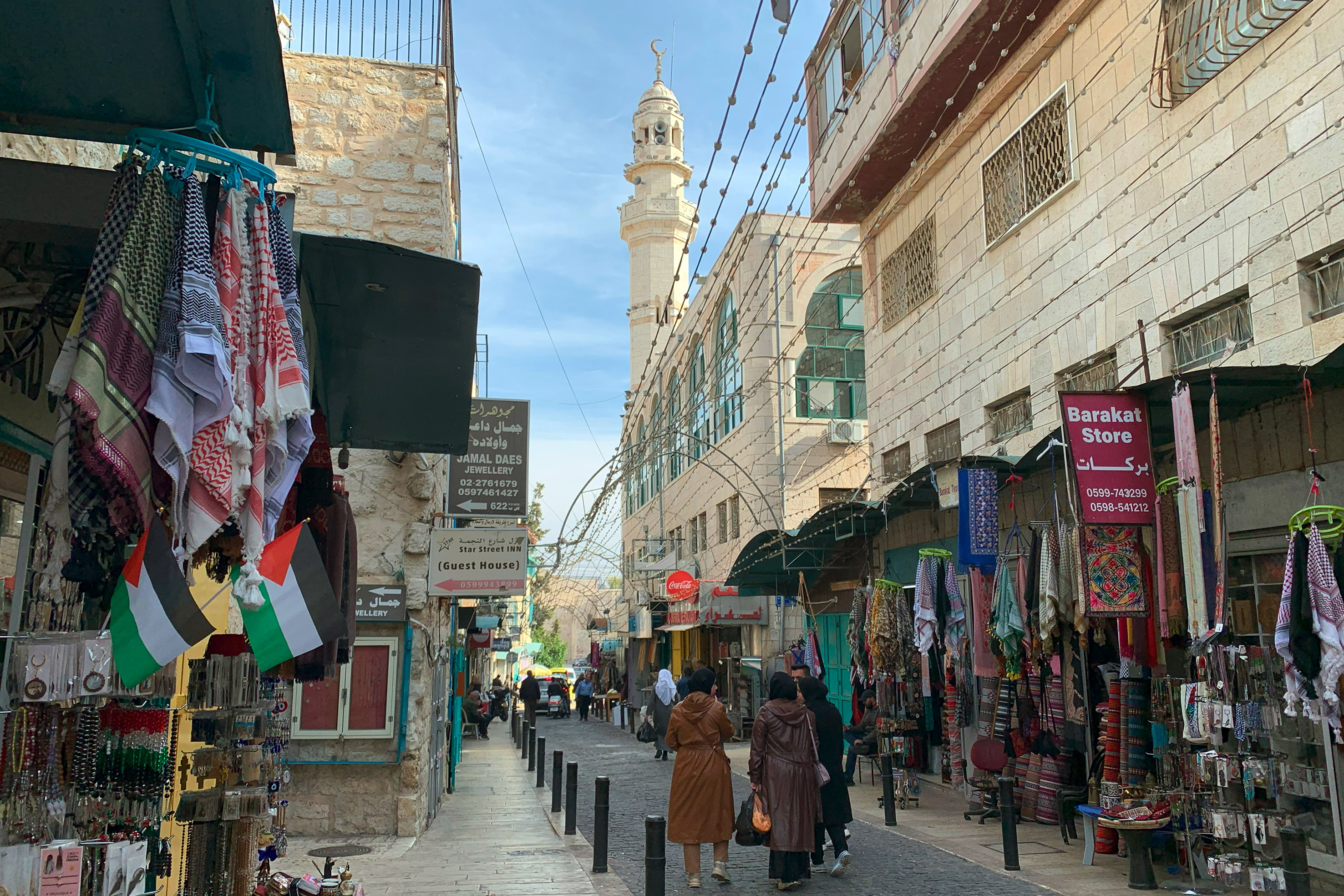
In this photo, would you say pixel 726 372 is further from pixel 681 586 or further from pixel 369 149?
pixel 369 149

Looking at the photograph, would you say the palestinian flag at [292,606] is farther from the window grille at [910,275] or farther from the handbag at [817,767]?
the window grille at [910,275]

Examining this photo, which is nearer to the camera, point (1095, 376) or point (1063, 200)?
point (1095, 376)

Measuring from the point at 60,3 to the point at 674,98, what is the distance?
1717 inches

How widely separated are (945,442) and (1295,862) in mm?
8514

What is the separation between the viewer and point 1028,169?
11812 millimetres

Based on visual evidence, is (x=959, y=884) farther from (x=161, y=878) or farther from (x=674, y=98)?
(x=674, y=98)

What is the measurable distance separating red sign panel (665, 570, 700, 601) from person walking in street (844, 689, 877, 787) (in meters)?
10.1

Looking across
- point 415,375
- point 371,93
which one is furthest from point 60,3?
point 371,93

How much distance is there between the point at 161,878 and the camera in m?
4.69

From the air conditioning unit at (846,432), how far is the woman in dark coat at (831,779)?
1403 centimetres

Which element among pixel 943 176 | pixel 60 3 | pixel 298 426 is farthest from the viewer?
pixel 943 176

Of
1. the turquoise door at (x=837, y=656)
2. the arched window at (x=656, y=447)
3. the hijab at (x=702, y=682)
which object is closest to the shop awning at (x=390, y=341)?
the hijab at (x=702, y=682)

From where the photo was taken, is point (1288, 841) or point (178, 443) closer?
point (178, 443)

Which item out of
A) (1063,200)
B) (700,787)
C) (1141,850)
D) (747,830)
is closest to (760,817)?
(747,830)
